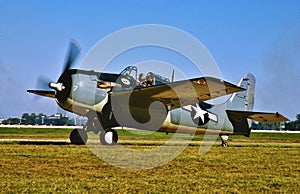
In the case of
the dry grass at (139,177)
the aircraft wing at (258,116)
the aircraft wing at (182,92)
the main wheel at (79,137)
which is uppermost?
the aircraft wing at (182,92)

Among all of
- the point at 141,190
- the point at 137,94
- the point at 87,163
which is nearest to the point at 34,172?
the point at 87,163

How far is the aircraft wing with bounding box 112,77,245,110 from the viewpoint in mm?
19003

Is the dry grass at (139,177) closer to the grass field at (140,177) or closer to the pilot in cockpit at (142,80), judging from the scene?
the grass field at (140,177)

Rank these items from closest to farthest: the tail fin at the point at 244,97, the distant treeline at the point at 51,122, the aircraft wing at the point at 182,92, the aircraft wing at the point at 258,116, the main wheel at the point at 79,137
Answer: the aircraft wing at the point at 182,92 < the main wheel at the point at 79,137 < the aircraft wing at the point at 258,116 < the tail fin at the point at 244,97 < the distant treeline at the point at 51,122

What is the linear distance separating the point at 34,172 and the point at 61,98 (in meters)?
9.92

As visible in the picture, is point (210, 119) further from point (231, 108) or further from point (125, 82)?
point (125, 82)

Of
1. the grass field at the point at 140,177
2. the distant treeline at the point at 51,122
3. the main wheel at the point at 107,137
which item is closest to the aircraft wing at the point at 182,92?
the main wheel at the point at 107,137

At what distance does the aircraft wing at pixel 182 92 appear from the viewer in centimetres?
1900

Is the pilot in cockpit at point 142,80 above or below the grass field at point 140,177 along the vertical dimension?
above

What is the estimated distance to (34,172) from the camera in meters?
10.4

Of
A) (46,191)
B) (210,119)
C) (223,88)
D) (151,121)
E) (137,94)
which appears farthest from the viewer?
(210,119)

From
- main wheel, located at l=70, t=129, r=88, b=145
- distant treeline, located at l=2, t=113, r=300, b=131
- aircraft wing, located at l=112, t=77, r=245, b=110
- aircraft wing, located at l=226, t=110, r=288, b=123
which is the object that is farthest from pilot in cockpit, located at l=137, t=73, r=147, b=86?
distant treeline, located at l=2, t=113, r=300, b=131

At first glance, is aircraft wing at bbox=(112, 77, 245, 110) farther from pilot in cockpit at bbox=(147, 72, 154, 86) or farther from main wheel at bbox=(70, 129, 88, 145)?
main wheel at bbox=(70, 129, 88, 145)

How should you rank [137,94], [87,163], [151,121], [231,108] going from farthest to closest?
1. [231,108]
2. [151,121]
3. [137,94]
4. [87,163]
